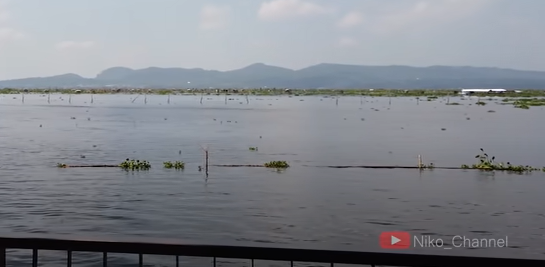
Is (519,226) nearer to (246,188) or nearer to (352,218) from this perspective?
(352,218)

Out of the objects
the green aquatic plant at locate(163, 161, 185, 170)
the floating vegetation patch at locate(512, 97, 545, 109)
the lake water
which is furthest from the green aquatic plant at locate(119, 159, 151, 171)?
the floating vegetation patch at locate(512, 97, 545, 109)

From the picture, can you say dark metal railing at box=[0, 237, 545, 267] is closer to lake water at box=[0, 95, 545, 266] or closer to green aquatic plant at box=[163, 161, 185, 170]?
lake water at box=[0, 95, 545, 266]

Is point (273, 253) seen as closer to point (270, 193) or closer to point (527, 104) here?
point (270, 193)

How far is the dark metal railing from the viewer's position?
3424mm

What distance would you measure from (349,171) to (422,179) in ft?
11.5

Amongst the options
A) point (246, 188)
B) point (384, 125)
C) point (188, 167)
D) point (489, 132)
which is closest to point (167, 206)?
point (246, 188)

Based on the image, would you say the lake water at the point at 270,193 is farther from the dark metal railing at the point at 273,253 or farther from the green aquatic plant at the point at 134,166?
the green aquatic plant at the point at 134,166

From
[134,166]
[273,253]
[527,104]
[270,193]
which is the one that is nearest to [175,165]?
[134,166]

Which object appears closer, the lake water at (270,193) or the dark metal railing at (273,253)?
the dark metal railing at (273,253)

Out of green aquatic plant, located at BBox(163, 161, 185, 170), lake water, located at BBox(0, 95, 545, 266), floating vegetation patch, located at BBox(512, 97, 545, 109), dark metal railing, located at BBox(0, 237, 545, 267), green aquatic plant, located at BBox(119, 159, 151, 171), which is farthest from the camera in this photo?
floating vegetation patch, located at BBox(512, 97, 545, 109)

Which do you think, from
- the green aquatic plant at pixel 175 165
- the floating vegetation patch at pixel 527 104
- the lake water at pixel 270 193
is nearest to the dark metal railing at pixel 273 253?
the lake water at pixel 270 193

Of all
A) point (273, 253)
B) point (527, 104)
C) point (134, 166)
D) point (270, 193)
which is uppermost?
point (527, 104)

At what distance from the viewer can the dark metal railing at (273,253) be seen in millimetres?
3424

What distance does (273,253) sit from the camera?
3504 mm
